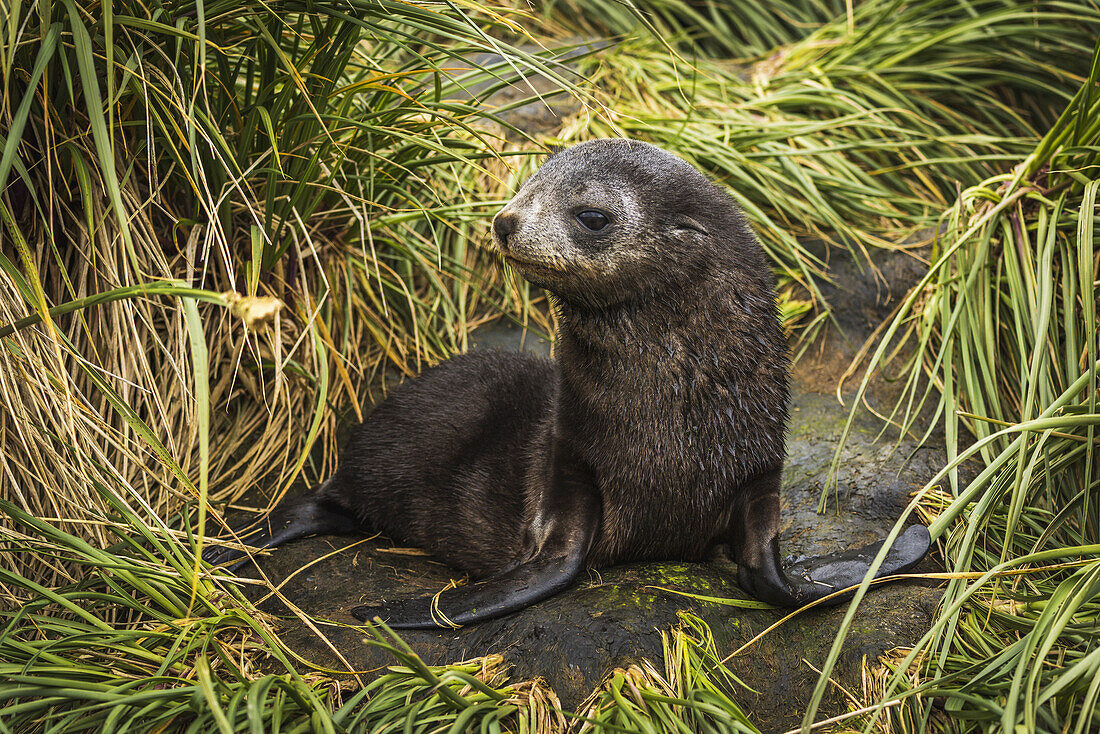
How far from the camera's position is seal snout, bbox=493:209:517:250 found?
2.77 meters

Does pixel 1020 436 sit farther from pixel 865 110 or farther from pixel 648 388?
pixel 865 110

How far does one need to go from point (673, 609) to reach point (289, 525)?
1.56m

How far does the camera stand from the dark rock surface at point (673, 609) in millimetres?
2531

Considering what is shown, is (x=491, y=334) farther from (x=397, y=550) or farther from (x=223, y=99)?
(x=223, y=99)

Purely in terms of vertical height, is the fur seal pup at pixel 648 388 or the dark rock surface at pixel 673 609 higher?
the fur seal pup at pixel 648 388

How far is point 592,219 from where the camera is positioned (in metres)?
2.81

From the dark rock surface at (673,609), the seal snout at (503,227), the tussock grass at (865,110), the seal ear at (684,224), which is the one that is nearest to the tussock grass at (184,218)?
the seal snout at (503,227)

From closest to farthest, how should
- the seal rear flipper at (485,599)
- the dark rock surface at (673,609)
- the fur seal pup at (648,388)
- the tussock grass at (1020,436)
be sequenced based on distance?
the tussock grass at (1020,436) → the dark rock surface at (673,609) → the seal rear flipper at (485,599) → the fur seal pup at (648,388)

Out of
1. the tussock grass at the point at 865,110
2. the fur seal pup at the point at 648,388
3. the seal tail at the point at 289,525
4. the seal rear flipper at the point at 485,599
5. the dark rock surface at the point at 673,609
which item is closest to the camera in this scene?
the dark rock surface at the point at 673,609

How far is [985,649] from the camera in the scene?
2533 mm

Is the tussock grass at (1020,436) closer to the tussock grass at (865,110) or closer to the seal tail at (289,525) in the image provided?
the tussock grass at (865,110)

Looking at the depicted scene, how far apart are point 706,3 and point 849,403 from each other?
412 cm

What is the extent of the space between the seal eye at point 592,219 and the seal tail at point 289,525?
5.29 feet

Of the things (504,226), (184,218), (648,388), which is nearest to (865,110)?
(648,388)
